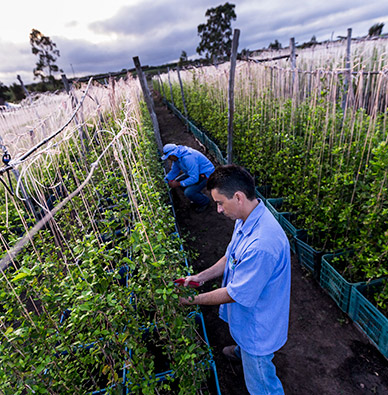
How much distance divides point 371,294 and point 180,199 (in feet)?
12.4

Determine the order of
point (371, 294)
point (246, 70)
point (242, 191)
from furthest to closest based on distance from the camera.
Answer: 1. point (246, 70)
2. point (371, 294)
3. point (242, 191)

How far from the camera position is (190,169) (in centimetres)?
447

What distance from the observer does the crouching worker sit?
437 cm

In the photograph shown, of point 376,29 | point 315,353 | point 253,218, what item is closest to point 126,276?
point 253,218

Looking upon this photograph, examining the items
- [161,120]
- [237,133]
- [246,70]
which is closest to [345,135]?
[237,133]

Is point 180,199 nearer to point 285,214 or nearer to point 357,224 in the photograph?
point 285,214

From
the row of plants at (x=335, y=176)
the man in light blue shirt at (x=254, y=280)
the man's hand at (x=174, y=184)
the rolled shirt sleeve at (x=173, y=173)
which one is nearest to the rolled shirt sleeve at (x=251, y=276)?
the man in light blue shirt at (x=254, y=280)

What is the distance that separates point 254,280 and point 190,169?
10.3 feet

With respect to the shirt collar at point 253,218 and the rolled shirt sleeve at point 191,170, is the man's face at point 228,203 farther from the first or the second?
the rolled shirt sleeve at point 191,170

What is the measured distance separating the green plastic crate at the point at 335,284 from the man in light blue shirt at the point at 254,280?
1192mm

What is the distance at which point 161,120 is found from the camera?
14.4 m

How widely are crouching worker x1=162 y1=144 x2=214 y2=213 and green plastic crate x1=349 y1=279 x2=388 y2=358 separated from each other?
2900 millimetres

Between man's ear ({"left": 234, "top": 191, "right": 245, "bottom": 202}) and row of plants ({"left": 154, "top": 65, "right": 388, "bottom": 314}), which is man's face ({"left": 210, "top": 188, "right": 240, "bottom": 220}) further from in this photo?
row of plants ({"left": 154, "top": 65, "right": 388, "bottom": 314})

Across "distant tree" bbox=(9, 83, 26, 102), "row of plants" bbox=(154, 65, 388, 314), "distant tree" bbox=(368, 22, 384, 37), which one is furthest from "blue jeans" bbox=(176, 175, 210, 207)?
"distant tree" bbox=(9, 83, 26, 102)
